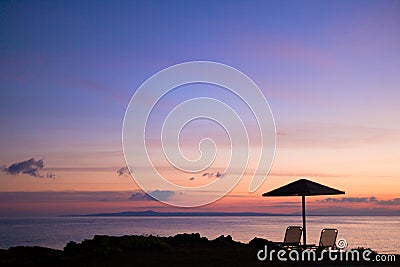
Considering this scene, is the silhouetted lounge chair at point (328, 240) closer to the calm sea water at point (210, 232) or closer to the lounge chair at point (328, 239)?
the lounge chair at point (328, 239)

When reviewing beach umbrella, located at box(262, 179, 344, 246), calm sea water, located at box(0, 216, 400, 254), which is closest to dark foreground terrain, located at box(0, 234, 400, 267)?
beach umbrella, located at box(262, 179, 344, 246)

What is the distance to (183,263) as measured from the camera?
11773 mm

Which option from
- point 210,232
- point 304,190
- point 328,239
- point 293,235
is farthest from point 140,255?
point 210,232

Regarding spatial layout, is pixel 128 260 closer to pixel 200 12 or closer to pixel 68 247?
pixel 68 247

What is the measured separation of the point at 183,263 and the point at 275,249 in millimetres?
3478

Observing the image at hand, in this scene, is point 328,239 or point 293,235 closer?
point 328,239

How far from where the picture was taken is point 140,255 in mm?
12438

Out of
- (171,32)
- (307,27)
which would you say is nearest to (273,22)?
(307,27)

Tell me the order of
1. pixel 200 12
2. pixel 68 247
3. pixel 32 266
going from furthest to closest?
1. pixel 200 12
2. pixel 68 247
3. pixel 32 266

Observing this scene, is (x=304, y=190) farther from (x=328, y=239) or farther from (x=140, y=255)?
(x=140, y=255)

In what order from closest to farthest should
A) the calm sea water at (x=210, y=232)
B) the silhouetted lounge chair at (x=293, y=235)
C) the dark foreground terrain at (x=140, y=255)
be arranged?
1. the dark foreground terrain at (x=140, y=255)
2. the silhouetted lounge chair at (x=293, y=235)
3. the calm sea water at (x=210, y=232)

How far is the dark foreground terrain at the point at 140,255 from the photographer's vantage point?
39.0 ft

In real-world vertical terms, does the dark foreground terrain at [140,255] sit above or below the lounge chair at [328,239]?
below

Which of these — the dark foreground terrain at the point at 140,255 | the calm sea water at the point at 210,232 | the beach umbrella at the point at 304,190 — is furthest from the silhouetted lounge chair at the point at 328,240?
the calm sea water at the point at 210,232
